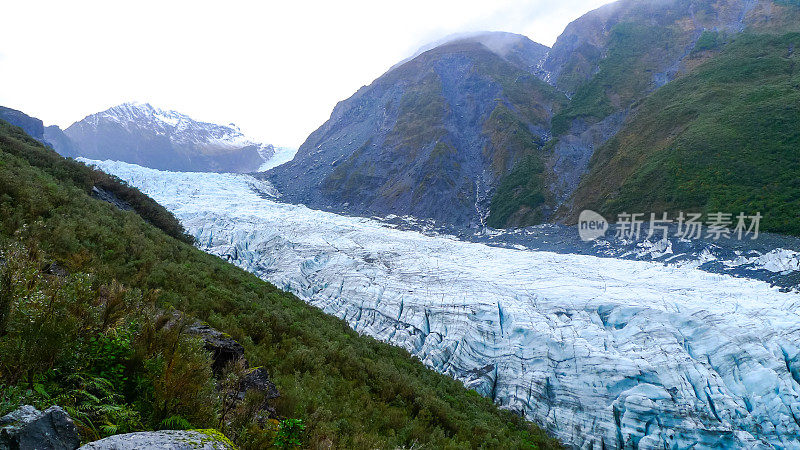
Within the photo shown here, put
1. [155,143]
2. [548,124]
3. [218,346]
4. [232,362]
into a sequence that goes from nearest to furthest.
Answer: [232,362]
[218,346]
[548,124]
[155,143]

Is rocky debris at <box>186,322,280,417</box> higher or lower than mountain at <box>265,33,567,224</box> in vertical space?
lower

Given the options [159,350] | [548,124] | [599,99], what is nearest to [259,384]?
[159,350]

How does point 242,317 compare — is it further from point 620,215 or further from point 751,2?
point 751,2

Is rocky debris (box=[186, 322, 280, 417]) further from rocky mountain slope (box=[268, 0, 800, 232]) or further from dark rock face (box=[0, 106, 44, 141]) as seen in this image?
dark rock face (box=[0, 106, 44, 141])

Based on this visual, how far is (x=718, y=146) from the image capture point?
3375 centimetres

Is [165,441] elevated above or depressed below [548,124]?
below

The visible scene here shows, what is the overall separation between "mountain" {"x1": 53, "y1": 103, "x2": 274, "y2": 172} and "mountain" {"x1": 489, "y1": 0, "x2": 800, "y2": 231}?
100662 millimetres

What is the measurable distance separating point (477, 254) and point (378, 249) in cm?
643

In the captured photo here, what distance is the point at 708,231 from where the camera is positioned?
26453mm

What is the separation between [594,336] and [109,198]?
65.1 feet

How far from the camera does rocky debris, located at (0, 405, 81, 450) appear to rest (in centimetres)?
195

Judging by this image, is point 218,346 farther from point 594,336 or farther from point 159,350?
point 594,336

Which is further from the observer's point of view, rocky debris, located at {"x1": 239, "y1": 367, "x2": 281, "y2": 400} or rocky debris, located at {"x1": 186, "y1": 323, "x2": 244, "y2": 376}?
rocky debris, located at {"x1": 186, "y1": 323, "x2": 244, "y2": 376}

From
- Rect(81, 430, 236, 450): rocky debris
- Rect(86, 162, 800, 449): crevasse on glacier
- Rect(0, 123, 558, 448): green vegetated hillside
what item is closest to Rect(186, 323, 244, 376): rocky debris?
Rect(0, 123, 558, 448): green vegetated hillside
